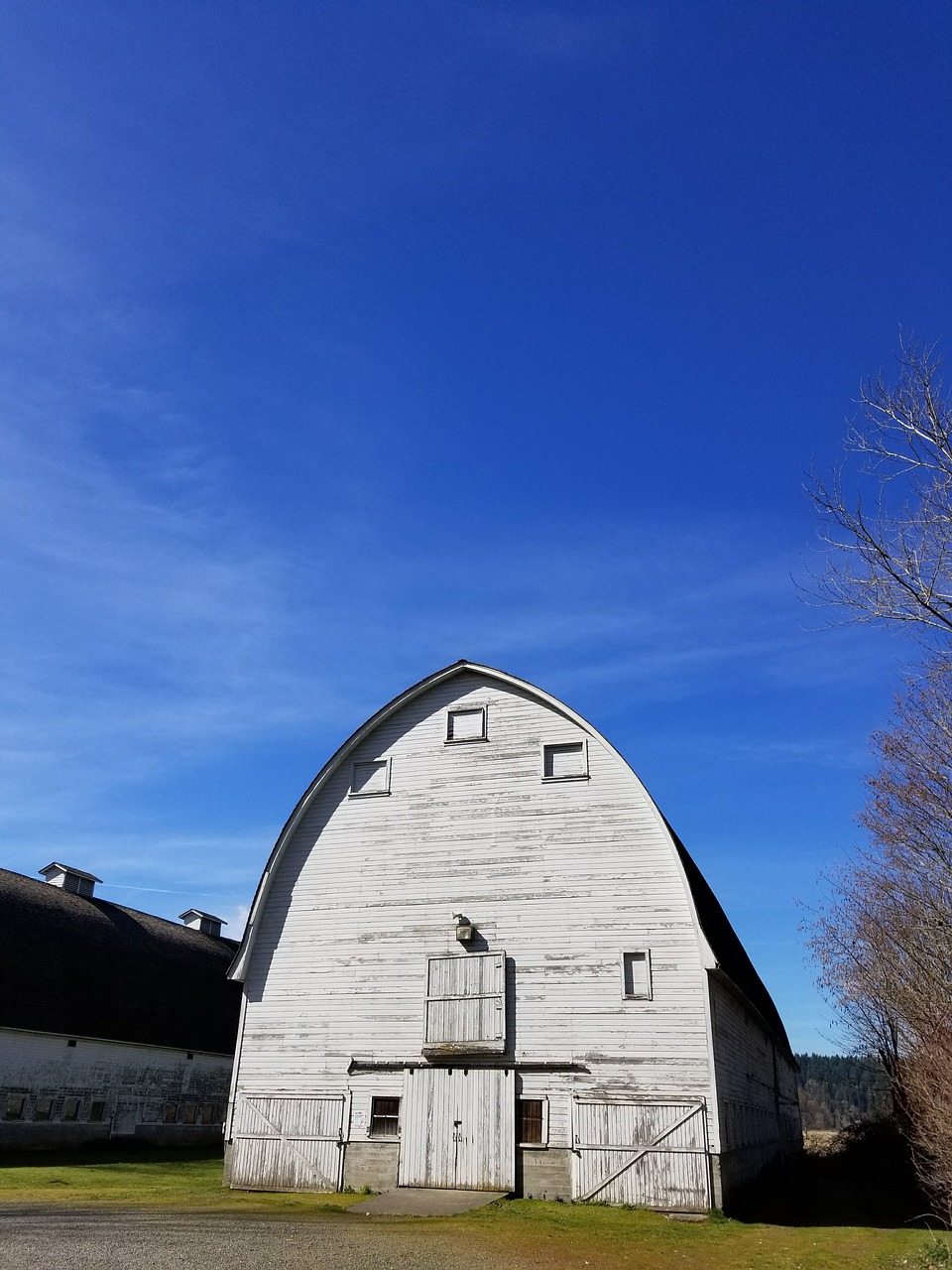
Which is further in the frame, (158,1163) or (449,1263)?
(158,1163)

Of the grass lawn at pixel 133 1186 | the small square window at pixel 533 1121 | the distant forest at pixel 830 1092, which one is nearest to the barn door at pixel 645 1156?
the small square window at pixel 533 1121

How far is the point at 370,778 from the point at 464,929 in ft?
14.9

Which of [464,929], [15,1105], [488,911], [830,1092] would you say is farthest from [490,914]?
[830,1092]

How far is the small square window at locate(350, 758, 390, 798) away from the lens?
23.2 metres

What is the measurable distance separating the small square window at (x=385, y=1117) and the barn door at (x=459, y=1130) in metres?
0.30

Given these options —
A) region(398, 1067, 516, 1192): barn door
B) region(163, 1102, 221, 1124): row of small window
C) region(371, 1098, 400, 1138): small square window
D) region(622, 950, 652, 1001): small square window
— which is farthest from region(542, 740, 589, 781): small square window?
region(163, 1102, 221, 1124): row of small window

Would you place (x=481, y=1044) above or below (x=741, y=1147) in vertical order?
above

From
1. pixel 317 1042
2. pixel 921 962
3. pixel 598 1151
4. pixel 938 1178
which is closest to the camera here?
pixel 938 1178

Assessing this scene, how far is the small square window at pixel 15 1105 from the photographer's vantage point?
90.8ft

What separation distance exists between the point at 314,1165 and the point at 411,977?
4.29 meters

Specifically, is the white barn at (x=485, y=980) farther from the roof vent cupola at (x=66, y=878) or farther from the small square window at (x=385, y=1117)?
the roof vent cupola at (x=66, y=878)

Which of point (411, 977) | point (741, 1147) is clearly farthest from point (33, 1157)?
point (741, 1147)

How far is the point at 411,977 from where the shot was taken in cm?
2105

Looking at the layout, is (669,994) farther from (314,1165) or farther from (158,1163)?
(158,1163)
